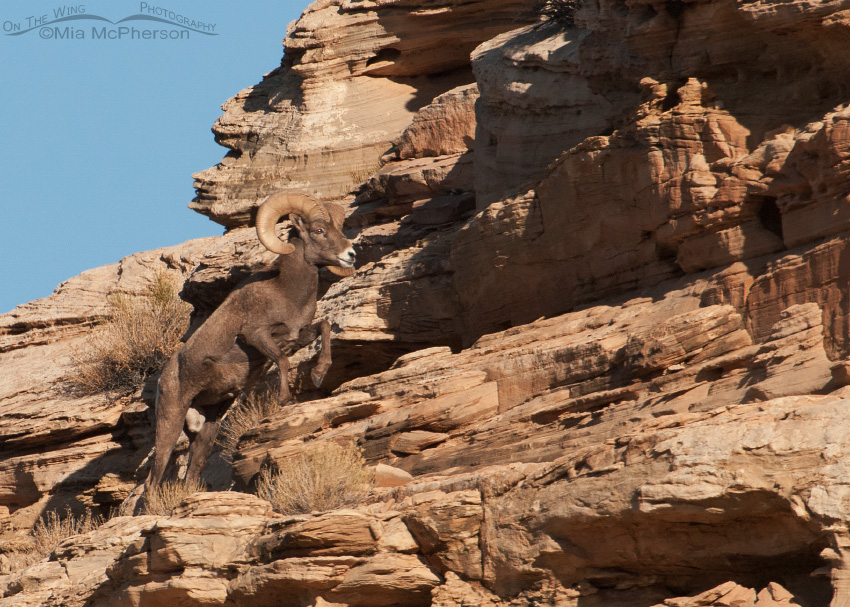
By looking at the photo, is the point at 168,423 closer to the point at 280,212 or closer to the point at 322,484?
the point at 280,212

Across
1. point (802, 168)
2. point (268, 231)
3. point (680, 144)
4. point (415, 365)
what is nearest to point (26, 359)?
point (268, 231)

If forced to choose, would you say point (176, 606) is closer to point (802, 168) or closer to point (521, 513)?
point (521, 513)

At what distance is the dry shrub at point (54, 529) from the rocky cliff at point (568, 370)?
0.37 m

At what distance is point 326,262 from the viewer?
1330 centimetres

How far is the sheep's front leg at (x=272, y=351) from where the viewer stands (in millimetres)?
12797

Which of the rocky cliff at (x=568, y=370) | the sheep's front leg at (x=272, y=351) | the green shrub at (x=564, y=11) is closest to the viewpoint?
the rocky cliff at (x=568, y=370)

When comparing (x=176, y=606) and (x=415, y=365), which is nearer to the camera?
(x=176, y=606)

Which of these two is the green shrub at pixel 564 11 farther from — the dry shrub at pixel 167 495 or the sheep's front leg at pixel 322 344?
the dry shrub at pixel 167 495

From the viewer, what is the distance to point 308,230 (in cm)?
1345

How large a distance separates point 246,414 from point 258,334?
1547mm

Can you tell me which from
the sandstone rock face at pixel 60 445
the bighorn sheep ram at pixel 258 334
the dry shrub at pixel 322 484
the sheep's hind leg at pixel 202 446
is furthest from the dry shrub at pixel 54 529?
the dry shrub at pixel 322 484

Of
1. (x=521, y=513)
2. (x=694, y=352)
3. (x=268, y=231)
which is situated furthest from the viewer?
(x=268, y=231)

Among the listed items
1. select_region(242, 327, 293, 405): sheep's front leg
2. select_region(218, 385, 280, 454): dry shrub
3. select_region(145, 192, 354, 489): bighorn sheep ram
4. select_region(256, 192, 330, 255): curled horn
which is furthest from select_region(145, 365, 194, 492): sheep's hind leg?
select_region(256, 192, 330, 255): curled horn

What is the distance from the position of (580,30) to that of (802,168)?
5.20m
